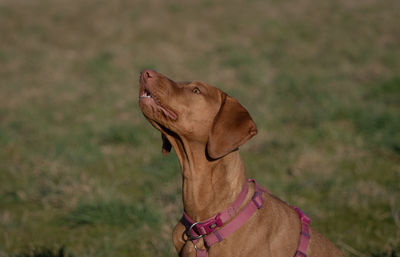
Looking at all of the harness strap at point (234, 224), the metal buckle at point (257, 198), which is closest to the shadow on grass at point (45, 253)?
the harness strap at point (234, 224)

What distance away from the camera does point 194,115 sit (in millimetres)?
3197

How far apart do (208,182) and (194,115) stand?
505 mm

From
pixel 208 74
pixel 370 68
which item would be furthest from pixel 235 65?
pixel 370 68

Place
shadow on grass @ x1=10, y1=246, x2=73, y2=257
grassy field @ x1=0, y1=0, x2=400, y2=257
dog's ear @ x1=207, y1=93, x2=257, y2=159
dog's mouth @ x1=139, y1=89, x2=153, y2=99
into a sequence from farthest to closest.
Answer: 1. grassy field @ x1=0, y1=0, x2=400, y2=257
2. shadow on grass @ x1=10, y1=246, x2=73, y2=257
3. dog's mouth @ x1=139, y1=89, x2=153, y2=99
4. dog's ear @ x1=207, y1=93, x2=257, y2=159

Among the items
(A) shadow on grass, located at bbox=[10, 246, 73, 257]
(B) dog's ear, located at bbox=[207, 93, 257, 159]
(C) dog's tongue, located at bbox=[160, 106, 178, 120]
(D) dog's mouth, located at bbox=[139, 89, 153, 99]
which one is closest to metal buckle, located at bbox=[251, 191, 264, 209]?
(B) dog's ear, located at bbox=[207, 93, 257, 159]

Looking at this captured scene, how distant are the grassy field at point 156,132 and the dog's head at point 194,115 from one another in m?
1.59

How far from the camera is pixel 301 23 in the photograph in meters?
16.5

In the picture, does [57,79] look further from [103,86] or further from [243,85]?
[243,85]

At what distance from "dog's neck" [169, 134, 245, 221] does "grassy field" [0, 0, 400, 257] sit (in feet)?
4.10

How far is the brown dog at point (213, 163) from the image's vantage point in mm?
3004

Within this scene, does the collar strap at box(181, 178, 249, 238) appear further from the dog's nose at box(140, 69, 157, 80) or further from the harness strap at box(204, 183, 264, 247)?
the dog's nose at box(140, 69, 157, 80)

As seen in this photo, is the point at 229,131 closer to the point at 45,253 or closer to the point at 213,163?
the point at 213,163

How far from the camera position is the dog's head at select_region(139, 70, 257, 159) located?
9.86 feet

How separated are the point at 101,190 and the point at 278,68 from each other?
7990 mm
